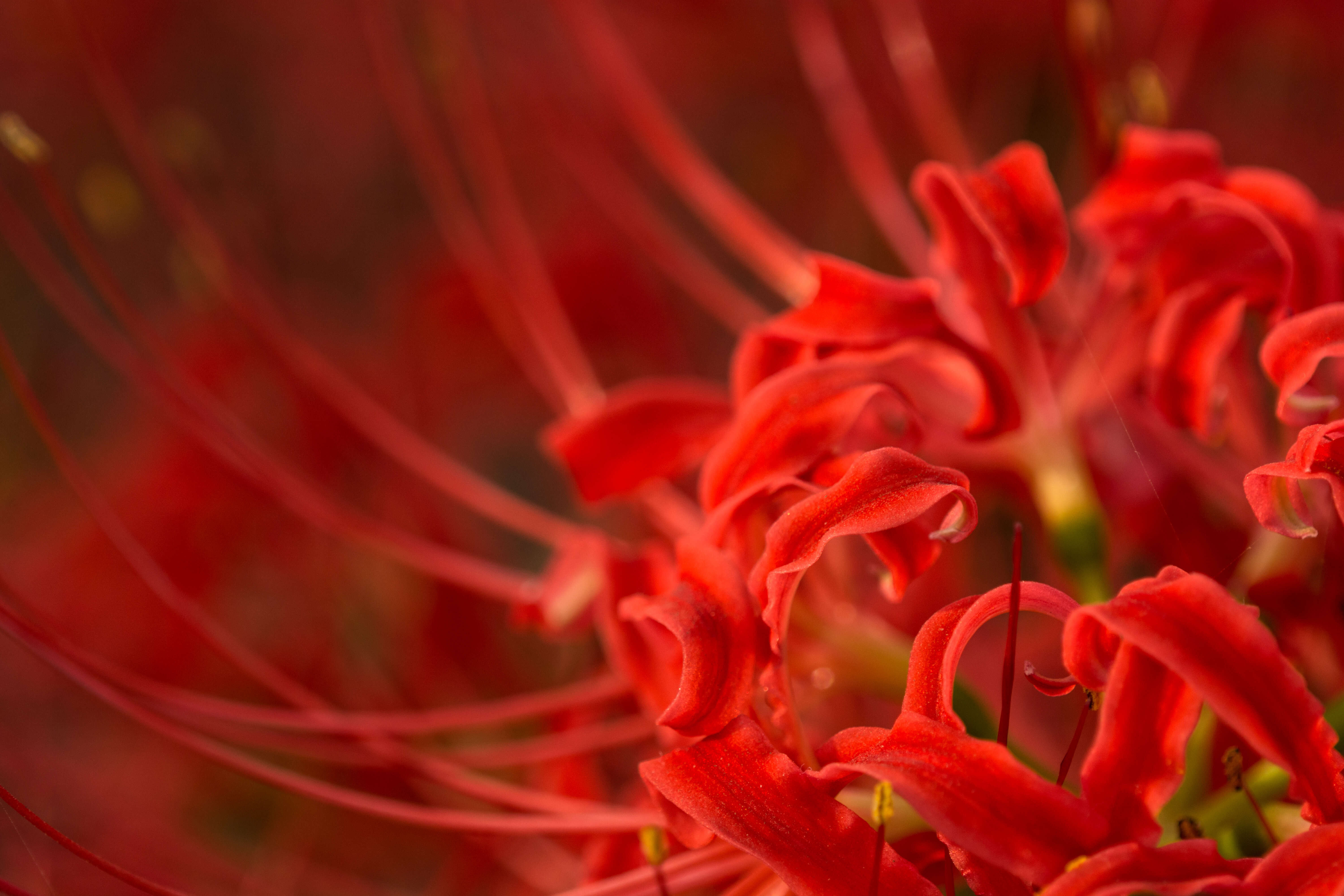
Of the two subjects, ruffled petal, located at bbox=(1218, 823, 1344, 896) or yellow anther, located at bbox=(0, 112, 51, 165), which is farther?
yellow anther, located at bbox=(0, 112, 51, 165)

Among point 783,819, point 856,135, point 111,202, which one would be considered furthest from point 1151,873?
point 111,202

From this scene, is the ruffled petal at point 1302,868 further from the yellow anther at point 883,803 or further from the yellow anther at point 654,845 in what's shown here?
the yellow anther at point 654,845

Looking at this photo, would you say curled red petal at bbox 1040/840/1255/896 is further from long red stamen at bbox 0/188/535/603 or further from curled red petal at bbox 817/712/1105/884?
long red stamen at bbox 0/188/535/603

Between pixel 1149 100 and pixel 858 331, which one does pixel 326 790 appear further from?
pixel 1149 100

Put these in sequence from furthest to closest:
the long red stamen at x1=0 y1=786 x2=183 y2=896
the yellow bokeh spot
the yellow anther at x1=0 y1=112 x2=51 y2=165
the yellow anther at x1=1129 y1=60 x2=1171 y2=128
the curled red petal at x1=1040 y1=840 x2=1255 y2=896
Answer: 1. the yellow bokeh spot
2. the yellow anther at x1=1129 y1=60 x2=1171 y2=128
3. the yellow anther at x1=0 y1=112 x2=51 y2=165
4. the long red stamen at x1=0 y1=786 x2=183 y2=896
5. the curled red petal at x1=1040 y1=840 x2=1255 y2=896

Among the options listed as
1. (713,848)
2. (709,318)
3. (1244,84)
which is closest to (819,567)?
(713,848)

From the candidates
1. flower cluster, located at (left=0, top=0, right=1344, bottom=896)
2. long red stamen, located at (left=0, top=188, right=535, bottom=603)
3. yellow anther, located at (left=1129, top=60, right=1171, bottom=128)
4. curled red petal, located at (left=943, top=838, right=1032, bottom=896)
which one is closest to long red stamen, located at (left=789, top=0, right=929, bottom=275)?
flower cluster, located at (left=0, top=0, right=1344, bottom=896)

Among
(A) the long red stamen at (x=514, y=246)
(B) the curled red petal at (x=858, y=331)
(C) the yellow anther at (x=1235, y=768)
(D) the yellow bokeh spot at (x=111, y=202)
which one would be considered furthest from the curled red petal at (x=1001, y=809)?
(D) the yellow bokeh spot at (x=111, y=202)
